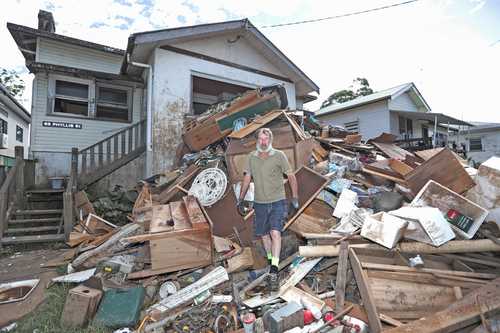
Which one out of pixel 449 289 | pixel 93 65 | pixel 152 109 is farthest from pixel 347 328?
pixel 93 65

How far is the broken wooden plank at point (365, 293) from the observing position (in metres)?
2.54

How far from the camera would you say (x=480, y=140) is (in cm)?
1892

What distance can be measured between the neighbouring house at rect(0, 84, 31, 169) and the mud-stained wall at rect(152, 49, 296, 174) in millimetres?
6790

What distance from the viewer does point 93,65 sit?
922 centimetres

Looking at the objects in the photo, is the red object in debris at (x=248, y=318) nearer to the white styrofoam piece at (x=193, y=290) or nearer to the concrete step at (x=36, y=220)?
the white styrofoam piece at (x=193, y=290)

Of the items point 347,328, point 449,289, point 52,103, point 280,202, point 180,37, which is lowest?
point 347,328

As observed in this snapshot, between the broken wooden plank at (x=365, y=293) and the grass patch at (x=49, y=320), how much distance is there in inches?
104

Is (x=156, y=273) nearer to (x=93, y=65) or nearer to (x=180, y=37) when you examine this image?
(x=180, y=37)

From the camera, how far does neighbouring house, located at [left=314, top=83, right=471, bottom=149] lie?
14023 millimetres

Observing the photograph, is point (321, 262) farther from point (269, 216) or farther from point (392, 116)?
point (392, 116)

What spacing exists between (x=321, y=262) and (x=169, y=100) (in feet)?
19.8

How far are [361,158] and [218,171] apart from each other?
340 centimetres

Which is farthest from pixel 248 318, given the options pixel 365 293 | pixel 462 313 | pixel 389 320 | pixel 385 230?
pixel 462 313

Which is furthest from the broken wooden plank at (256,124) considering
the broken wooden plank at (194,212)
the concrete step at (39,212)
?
the concrete step at (39,212)
